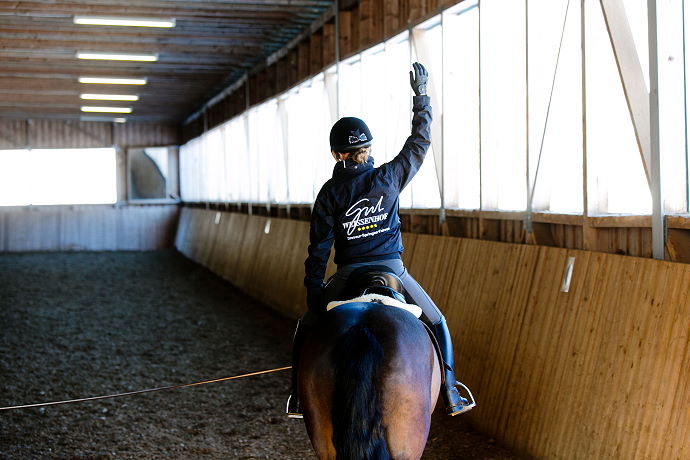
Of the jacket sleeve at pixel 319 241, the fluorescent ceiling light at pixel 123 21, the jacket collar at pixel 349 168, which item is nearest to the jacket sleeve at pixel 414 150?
the jacket collar at pixel 349 168

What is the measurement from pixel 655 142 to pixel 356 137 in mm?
1711

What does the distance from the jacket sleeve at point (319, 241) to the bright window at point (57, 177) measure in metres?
26.0

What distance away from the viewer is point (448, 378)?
4.78 m

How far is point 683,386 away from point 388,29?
20.0 feet

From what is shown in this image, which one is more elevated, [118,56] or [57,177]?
[118,56]

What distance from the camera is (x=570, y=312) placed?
5.52 metres

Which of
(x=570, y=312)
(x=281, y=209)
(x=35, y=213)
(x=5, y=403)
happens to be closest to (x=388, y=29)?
(x=570, y=312)

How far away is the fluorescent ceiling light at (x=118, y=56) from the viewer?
50.9 feet

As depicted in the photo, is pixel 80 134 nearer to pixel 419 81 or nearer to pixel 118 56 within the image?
pixel 118 56

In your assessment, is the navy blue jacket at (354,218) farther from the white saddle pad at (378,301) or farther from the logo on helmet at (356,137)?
the white saddle pad at (378,301)

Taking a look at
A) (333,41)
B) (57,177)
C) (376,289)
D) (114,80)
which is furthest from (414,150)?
(57,177)

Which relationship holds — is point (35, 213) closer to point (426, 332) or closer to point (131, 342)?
point (131, 342)

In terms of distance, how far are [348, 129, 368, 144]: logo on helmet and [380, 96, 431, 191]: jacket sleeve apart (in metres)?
0.23

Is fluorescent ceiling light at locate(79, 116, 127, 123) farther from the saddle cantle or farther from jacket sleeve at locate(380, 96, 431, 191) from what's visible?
the saddle cantle
